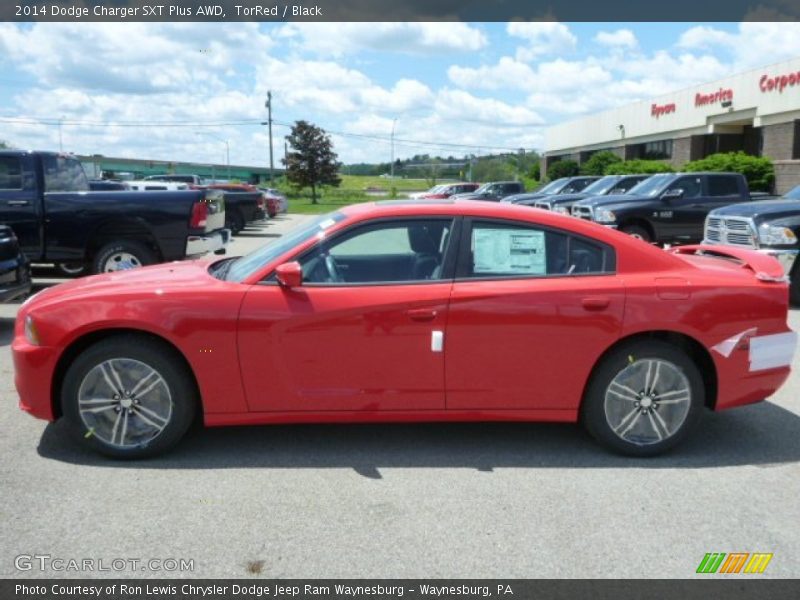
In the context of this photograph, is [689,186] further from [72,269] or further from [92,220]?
[72,269]

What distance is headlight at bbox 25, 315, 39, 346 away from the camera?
4.35 metres

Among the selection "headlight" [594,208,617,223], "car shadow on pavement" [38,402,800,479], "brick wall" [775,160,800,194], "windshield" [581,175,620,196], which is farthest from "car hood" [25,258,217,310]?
"brick wall" [775,160,800,194]

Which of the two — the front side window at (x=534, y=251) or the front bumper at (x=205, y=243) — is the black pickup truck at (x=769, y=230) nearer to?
the front side window at (x=534, y=251)

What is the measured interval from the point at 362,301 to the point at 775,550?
2441 millimetres

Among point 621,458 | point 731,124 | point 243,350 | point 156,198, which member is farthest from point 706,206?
point 731,124

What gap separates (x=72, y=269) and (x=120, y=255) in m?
1.39

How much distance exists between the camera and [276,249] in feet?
15.6

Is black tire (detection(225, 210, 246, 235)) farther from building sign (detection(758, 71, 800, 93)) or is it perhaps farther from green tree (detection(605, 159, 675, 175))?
building sign (detection(758, 71, 800, 93))

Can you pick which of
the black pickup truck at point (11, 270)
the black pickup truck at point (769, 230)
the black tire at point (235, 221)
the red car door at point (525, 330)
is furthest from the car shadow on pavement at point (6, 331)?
the black tire at point (235, 221)

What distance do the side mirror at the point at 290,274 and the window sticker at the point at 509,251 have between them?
3.52 ft

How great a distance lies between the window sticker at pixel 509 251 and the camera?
14.9ft

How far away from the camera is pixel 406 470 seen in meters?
4.34

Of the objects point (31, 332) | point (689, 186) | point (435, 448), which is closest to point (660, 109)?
point (689, 186)

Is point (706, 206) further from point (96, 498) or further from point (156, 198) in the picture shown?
point (96, 498)
